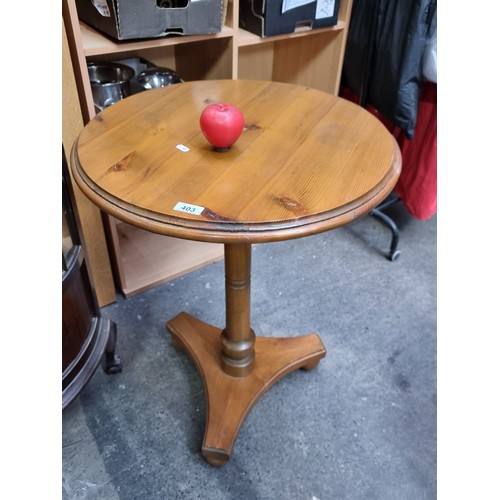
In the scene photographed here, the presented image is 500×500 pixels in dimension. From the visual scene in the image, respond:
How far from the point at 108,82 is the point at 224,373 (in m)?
1.01

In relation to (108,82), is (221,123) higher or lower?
higher

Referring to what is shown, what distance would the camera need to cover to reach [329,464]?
120 cm

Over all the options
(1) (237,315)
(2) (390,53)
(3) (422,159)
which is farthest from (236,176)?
(3) (422,159)

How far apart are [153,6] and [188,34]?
13 cm

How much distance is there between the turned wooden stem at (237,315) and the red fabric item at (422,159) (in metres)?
1.06

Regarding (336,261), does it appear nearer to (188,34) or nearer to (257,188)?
(188,34)

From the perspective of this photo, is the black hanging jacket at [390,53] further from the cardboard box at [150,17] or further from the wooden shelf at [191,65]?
the cardboard box at [150,17]

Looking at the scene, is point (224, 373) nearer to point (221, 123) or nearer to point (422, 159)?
point (221, 123)

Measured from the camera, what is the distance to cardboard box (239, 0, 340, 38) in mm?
1472

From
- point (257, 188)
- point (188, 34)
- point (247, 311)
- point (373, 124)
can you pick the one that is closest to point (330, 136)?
point (373, 124)

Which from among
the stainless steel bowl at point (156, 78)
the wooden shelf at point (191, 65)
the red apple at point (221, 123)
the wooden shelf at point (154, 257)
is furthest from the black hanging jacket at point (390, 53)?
the red apple at point (221, 123)

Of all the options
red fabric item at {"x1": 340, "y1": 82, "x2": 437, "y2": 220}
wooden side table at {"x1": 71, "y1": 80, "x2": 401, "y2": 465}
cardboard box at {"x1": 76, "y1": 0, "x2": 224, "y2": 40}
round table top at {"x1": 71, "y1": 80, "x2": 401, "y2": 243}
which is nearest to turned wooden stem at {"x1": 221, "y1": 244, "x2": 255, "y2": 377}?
wooden side table at {"x1": 71, "y1": 80, "x2": 401, "y2": 465}

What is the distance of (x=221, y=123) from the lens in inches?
32.8

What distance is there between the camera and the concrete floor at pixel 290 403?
1.16m
